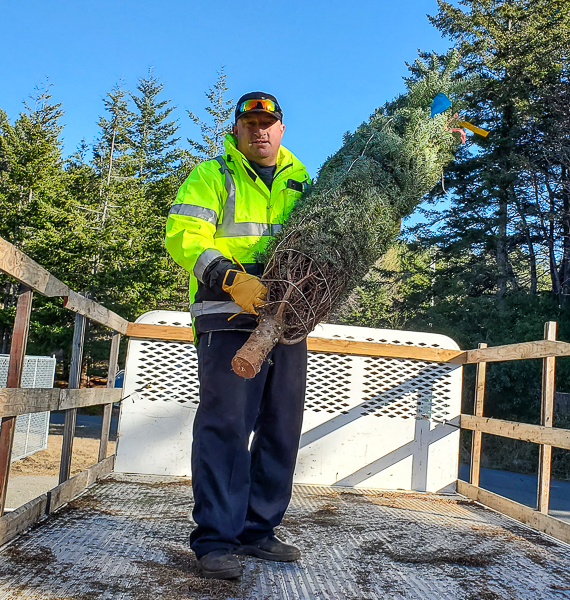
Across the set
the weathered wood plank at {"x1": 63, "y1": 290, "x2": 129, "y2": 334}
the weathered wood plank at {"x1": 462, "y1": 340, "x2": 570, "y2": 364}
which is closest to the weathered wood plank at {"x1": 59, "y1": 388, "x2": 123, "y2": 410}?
the weathered wood plank at {"x1": 63, "y1": 290, "x2": 129, "y2": 334}

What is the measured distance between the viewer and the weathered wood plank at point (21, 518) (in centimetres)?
255

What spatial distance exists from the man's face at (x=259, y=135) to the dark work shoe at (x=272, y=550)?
1.80 metres

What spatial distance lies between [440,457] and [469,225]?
19320 mm

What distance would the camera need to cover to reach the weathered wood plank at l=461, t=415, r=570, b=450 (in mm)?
3541

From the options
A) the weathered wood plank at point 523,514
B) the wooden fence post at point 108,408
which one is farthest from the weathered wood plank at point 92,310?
the weathered wood plank at point 523,514

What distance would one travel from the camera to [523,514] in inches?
152

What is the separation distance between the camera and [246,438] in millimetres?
2738

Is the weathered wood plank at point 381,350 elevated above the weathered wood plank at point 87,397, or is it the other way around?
the weathered wood plank at point 381,350

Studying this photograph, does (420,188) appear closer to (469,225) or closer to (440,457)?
(440,457)

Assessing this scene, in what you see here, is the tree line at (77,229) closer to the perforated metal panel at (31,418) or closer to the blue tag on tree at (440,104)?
the perforated metal panel at (31,418)

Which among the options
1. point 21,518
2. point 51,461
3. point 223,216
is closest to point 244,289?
point 223,216

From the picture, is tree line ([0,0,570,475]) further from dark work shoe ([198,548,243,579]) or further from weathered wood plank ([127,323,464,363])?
dark work shoe ([198,548,243,579])

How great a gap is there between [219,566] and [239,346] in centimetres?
93

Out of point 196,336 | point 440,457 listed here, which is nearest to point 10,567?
point 196,336
